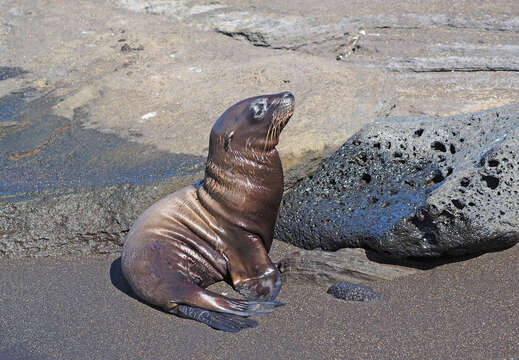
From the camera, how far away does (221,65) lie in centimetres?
758

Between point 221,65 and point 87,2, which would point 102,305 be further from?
point 87,2

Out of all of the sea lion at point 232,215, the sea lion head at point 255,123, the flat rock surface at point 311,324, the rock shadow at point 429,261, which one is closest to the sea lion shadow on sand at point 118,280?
the flat rock surface at point 311,324

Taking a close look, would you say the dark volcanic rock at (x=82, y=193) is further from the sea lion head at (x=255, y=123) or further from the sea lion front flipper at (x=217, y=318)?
the sea lion front flipper at (x=217, y=318)

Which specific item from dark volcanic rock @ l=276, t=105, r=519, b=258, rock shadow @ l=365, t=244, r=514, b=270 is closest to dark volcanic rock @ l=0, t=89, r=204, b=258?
dark volcanic rock @ l=276, t=105, r=519, b=258

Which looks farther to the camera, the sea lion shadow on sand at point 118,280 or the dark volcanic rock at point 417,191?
the sea lion shadow on sand at point 118,280

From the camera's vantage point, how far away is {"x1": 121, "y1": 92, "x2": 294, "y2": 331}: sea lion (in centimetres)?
447

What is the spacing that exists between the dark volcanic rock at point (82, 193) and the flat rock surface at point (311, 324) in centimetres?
66

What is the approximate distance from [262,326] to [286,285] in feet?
1.98

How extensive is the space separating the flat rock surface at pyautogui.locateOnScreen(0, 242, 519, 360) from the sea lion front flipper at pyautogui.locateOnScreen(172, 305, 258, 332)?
5 centimetres

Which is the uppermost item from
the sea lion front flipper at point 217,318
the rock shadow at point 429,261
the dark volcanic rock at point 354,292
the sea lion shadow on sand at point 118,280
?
the rock shadow at point 429,261

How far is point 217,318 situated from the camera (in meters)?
3.99

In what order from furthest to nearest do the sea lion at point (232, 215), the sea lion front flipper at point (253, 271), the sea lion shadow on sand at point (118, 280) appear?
1. the sea lion shadow on sand at point (118, 280)
2. the sea lion at point (232, 215)
3. the sea lion front flipper at point (253, 271)

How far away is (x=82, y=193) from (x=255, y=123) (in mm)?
1834

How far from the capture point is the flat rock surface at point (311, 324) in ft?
11.7
